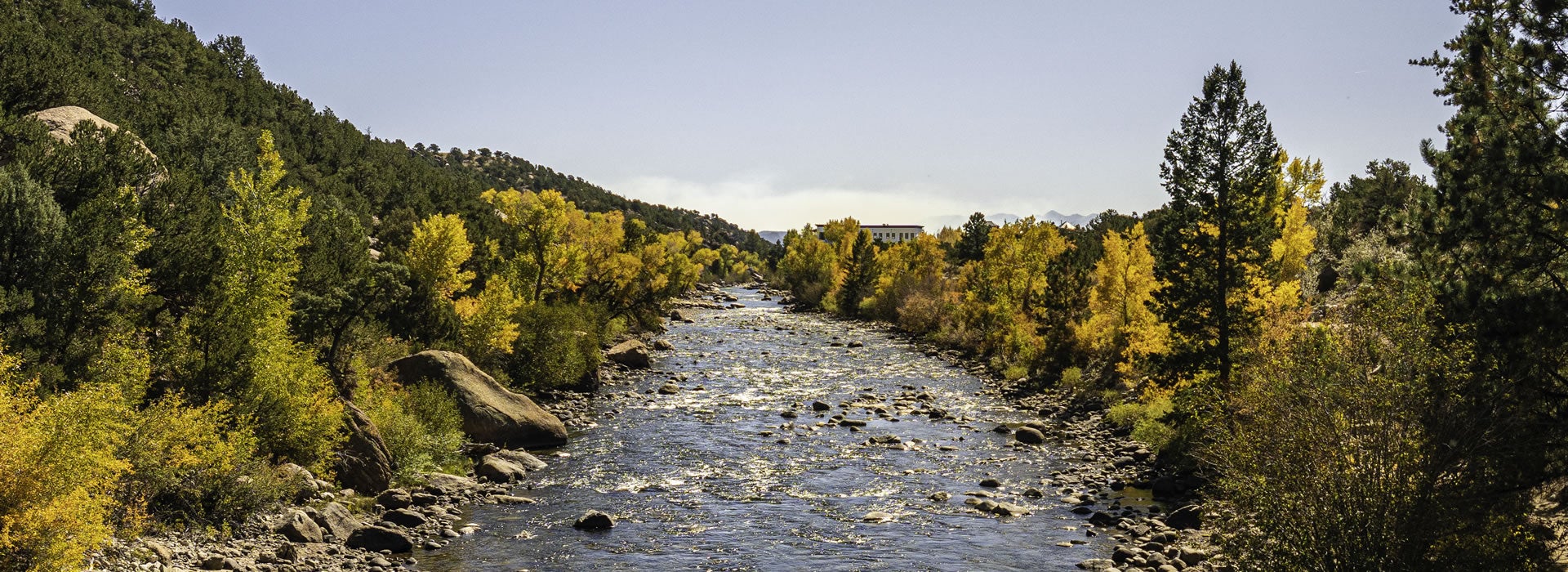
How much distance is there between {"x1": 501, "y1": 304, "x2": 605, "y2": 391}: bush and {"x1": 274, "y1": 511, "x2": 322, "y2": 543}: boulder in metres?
20.6

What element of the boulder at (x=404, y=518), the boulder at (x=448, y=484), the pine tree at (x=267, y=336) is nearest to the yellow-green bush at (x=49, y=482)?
the boulder at (x=404, y=518)

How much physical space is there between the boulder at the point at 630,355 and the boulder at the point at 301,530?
32572 millimetres

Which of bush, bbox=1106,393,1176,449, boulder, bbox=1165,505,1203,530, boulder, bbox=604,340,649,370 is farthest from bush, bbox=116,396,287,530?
boulder, bbox=604,340,649,370

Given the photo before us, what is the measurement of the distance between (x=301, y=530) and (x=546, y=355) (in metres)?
23.1

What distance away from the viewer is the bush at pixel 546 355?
43125 millimetres

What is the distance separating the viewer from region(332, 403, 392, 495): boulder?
2556 centimetres

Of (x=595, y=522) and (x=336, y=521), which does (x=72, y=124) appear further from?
(x=595, y=522)

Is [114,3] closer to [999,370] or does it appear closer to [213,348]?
[213,348]

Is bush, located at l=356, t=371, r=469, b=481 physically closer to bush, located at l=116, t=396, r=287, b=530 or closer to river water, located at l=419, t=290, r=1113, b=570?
river water, located at l=419, t=290, r=1113, b=570

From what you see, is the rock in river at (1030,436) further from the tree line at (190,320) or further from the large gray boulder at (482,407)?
the tree line at (190,320)

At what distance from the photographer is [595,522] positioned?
24.0 metres

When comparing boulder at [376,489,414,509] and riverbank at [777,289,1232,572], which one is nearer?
riverbank at [777,289,1232,572]

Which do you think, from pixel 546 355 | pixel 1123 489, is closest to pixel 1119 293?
pixel 1123 489

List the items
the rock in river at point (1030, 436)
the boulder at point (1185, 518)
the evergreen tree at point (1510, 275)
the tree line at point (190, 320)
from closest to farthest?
the evergreen tree at point (1510, 275)
the tree line at point (190, 320)
the boulder at point (1185, 518)
the rock in river at point (1030, 436)
